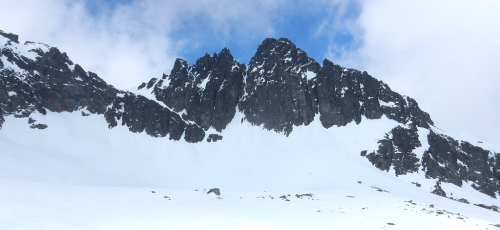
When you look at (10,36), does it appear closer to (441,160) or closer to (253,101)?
(253,101)

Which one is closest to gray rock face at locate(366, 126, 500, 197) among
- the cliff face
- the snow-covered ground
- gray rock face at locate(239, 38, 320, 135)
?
the cliff face

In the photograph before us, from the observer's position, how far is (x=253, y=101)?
300 ft

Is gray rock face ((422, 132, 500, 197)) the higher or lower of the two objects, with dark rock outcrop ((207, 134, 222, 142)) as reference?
lower

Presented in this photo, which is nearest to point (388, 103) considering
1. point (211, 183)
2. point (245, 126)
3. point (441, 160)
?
point (441, 160)

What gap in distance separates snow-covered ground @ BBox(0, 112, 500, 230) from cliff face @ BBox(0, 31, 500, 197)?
10.9ft

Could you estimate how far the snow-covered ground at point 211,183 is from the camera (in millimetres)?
17656

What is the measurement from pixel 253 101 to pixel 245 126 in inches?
352

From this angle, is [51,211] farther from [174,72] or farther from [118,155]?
[174,72]

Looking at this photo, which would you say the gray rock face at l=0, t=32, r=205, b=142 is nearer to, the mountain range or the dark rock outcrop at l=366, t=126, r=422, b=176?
the mountain range

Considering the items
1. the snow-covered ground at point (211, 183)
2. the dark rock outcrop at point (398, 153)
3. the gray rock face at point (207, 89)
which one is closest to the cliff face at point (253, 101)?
the dark rock outcrop at point (398, 153)

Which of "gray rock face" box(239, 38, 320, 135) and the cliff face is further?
"gray rock face" box(239, 38, 320, 135)

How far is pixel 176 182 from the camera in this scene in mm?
61312

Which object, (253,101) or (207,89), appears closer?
(253,101)

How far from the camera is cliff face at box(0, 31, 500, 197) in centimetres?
6706
